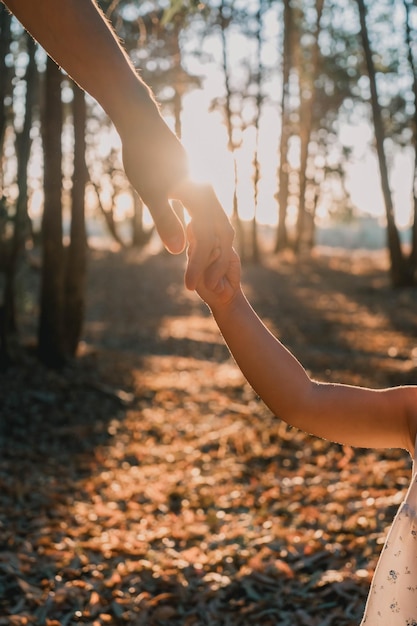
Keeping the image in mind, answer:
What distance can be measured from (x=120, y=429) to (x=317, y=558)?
408 centimetres

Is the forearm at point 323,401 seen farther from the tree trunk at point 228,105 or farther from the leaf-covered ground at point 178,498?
Answer: the tree trunk at point 228,105

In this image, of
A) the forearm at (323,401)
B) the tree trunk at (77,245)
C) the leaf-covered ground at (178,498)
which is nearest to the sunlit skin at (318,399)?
the forearm at (323,401)

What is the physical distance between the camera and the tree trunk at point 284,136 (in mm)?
28866

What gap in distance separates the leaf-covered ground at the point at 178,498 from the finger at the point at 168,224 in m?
3.24

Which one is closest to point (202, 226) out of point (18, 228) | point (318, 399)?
point (318, 399)

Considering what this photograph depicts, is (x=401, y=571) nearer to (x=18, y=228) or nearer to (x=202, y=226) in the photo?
(x=202, y=226)

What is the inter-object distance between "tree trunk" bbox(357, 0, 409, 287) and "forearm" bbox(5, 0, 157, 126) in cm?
1961

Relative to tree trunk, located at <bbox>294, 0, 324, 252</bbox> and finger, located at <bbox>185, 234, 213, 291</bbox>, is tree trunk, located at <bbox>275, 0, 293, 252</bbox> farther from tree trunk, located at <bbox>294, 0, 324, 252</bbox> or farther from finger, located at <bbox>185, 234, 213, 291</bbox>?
finger, located at <bbox>185, 234, 213, 291</bbox>

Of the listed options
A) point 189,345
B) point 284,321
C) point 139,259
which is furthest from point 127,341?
point 139,259

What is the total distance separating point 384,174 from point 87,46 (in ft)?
66.2

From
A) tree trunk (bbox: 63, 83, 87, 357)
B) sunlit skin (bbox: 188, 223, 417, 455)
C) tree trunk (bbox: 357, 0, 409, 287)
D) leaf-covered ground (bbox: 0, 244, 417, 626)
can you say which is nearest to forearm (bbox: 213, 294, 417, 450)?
sunlit skin (bbox: 188, 223, 417, 455)

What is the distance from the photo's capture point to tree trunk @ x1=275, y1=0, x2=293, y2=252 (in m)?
28.9

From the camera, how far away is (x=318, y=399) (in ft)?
6.35

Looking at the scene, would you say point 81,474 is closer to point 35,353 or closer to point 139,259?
point 35,353
